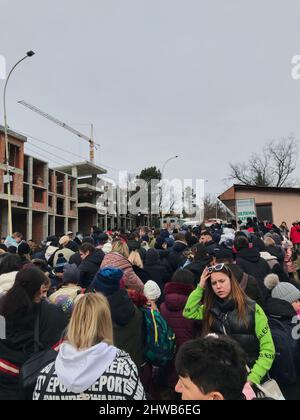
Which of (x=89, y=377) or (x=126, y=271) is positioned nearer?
(x=89, y=377)

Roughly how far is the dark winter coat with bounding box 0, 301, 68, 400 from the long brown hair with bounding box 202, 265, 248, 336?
133 centimetres

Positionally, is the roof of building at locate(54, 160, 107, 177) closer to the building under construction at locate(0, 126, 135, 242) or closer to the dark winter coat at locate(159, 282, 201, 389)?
the building under construction at locate(0, 126, 135, 242)

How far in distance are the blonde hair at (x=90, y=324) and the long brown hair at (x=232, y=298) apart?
4.00ft

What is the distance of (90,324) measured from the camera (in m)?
2.04

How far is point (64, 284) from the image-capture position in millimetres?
4113

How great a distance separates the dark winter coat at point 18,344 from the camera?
239 cm

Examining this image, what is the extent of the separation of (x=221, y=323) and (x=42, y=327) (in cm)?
152

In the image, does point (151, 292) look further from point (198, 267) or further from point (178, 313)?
point (198, 267)

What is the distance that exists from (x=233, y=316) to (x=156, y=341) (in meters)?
0.72

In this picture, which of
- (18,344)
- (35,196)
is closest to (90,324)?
(18,344)

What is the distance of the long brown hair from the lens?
2.85 meters

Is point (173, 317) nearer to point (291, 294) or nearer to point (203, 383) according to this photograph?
point (291, 294)

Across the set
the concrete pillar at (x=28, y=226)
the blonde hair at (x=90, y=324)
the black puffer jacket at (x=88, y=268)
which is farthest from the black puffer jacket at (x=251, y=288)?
the concrete pillar at (x=28, y=226)

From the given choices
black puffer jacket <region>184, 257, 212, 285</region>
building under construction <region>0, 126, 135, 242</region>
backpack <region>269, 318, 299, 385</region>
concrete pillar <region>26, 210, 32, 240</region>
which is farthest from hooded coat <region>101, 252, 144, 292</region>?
concrete pillar <region>26, 210, 32, 240</region>
